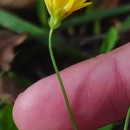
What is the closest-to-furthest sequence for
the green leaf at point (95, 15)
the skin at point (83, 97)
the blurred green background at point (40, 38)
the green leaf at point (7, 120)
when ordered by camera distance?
the skin at point (83, 97)
the green leaf at point (7, 120)
the blurred green background at point (40, 38)
the green leaf at point (95, 15)

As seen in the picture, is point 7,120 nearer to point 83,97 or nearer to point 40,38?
point 83,97

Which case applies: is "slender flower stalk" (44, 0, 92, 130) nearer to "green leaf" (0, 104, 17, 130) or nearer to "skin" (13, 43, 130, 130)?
"skin" (13, 43, 130, 130)

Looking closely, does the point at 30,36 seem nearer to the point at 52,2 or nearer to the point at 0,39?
the point at 0,39

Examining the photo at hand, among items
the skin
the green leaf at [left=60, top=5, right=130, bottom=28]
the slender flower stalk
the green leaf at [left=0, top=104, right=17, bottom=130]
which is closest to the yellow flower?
the slender flower stalk

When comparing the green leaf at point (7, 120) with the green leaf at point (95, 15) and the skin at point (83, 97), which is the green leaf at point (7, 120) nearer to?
the skin at point (83, 97)

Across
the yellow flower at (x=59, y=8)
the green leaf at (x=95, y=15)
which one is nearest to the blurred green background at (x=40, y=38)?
the green leaf at (x=95, y=15)

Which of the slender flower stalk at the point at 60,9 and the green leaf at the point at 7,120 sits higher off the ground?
the slender flower stalk at the point at 60,9
